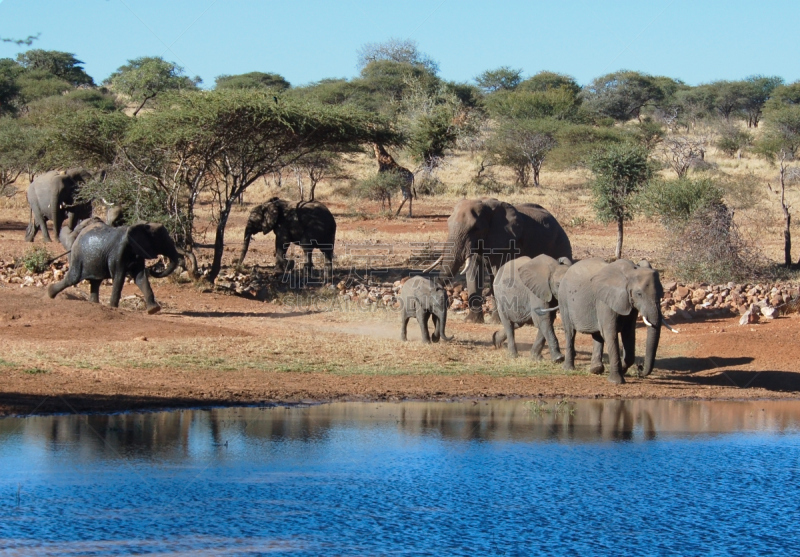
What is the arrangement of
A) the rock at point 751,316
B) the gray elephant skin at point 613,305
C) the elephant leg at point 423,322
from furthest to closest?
1. the rock at point 751,316
2. the elephant leg at point 423,322
3. the gray elephant skin at point 613,305

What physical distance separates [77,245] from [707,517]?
1306cm

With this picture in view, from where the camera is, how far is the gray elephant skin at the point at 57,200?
82.4ft

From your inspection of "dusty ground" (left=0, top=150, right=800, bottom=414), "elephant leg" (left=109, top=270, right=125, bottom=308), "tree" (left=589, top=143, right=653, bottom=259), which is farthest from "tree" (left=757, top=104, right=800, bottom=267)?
"elephant leg" (left=109, top=270, right=125, bottom=308)

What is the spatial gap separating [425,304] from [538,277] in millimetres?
1935

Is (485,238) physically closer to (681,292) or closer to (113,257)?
(681,292)

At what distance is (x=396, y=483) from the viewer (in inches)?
333

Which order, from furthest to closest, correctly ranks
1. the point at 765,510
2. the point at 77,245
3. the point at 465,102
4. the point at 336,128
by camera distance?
the point at 465,102 < the point at 336,128 < the point at 77,245 < the point at 765,510

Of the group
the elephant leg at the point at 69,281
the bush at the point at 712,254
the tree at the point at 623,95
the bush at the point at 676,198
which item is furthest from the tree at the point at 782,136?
the elephant leg at the point at 69,281

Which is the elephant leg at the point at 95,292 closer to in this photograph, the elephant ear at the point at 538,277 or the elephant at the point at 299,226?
the elephant at the point at 299,226

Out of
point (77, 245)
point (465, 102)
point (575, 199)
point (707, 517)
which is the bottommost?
point (707, 517)

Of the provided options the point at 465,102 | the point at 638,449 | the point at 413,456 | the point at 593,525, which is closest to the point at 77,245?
the point at 413,456

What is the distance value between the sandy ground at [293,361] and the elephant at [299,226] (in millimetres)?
5503

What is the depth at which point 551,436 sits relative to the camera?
1023 centimetres

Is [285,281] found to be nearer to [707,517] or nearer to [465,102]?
[707,517]
